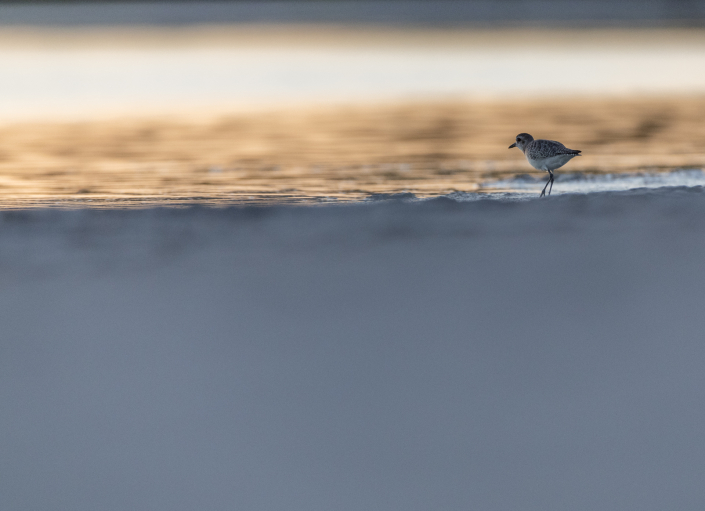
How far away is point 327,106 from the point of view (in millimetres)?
6695

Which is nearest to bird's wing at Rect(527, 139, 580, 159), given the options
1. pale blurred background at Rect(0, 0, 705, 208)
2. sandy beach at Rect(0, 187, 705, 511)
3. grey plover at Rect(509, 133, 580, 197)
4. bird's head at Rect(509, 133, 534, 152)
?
grey plover at Rect(509, 133, 580, 197)

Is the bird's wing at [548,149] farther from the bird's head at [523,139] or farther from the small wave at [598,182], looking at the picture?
the bird's head at [523,139]

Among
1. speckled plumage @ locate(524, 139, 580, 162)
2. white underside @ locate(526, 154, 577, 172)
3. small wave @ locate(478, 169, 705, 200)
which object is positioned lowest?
small wave @ locate(478, 169, 705, 200)

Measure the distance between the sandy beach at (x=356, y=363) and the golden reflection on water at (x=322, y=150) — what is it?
0.70 meters

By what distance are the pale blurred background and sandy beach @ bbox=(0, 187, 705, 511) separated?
2.50 feet

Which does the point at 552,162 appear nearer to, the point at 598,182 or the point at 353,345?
the point at 598,182

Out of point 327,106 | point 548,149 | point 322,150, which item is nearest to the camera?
point 548,149

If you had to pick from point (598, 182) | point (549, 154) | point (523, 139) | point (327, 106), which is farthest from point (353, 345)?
point (327, 106)

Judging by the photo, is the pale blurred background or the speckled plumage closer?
the speckled plumage

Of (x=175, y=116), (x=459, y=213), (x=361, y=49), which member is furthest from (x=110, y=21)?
(x=459, y=213)

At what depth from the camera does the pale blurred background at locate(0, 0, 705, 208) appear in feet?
12.4

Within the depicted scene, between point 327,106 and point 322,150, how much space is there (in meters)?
2.19

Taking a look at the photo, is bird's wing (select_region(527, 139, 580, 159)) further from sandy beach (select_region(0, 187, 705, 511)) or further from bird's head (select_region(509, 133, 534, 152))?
sandy beach (select_region(0, 187, 705, 511))

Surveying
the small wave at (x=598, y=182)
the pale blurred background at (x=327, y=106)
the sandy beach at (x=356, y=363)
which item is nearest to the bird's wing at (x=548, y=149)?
the small wave at (x=598, y=182)
